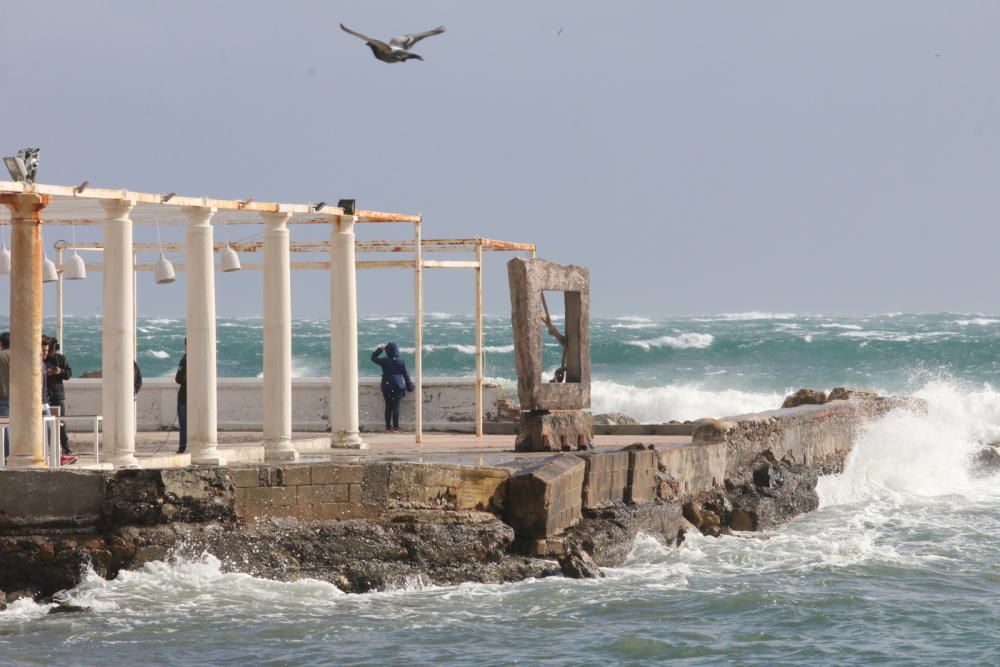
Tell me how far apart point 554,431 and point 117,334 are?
5.50m

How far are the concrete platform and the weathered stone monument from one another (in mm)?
335

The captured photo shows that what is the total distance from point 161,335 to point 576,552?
6412 centimetres

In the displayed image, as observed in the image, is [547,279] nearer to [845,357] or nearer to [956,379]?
[956,379]

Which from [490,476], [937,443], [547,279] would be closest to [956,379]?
[937,443]

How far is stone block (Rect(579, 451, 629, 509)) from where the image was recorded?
1586 cm

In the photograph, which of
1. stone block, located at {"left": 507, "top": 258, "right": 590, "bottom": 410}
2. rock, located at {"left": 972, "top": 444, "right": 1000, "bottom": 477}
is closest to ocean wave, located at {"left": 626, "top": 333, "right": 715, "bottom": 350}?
rock, located at {"left": 972, "top": 444, "right": 1000, "bottom": 477}

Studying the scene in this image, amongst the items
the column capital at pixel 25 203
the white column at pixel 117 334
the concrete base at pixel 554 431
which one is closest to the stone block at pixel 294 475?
the white column at pixel 117 334

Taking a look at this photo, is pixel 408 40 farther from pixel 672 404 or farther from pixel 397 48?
pixel 672 404

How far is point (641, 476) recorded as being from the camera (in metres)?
16.8

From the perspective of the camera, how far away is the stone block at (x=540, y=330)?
1778cm

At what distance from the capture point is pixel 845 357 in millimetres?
63750

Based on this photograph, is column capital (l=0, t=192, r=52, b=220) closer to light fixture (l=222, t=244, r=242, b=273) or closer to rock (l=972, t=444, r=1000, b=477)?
light fixture (l=222, t=244, r=242, b=273)

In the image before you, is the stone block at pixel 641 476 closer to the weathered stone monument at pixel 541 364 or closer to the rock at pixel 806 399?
the weathered stone monument at pixel 541 364

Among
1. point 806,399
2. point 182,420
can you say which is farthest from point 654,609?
point 806,399
